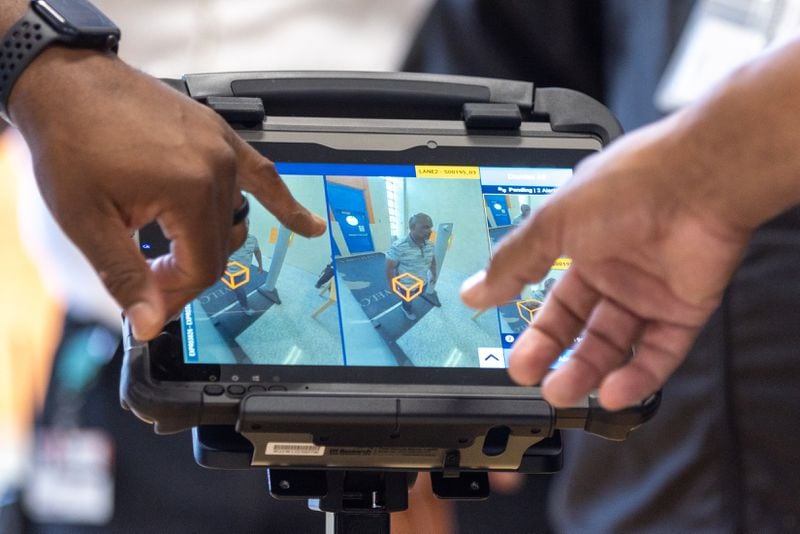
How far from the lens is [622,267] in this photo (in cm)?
92

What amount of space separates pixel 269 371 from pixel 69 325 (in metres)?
1.28

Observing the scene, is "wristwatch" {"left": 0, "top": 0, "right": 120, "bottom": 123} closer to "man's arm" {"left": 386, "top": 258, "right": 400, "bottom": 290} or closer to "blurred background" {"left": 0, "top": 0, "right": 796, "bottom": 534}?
"man's arm" {"left": 386, "top": 258, "right": 400, "bottom": 290}

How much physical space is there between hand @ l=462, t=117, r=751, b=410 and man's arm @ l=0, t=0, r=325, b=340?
0.74 feet

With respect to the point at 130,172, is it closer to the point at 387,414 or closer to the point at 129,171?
the point at 129,171

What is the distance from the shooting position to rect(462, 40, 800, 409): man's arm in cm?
82

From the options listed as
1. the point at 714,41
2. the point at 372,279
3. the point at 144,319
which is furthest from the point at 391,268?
the point at 714,41

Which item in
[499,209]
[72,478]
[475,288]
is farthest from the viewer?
[72,478]

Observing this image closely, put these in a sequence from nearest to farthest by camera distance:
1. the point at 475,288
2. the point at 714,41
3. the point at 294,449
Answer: the point at 475,288
the point at 294,449
the point at 714,41

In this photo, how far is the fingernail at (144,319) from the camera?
2.90 feet

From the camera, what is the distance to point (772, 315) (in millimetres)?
1725

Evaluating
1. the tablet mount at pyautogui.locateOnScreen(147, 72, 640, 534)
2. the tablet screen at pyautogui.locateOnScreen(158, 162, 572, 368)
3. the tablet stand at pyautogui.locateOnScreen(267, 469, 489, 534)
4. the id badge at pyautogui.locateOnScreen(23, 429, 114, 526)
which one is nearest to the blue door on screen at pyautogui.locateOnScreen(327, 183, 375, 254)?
the tablet screen at pyautogui.locateOnScreen(158, 162, 572, 368)
